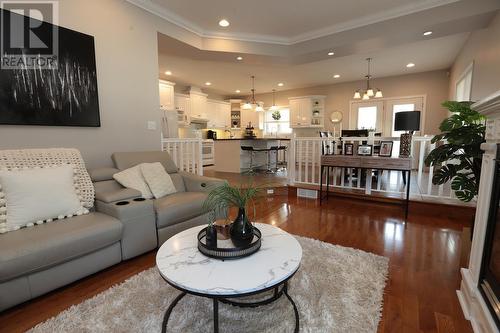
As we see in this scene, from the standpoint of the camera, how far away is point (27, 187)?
5.67 ft

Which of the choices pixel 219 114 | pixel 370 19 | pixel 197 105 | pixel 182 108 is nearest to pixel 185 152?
pixel 370 19

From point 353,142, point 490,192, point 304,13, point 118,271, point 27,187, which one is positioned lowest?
point 118,271

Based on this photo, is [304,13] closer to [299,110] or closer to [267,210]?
[267,210]

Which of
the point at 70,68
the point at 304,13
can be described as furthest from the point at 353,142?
the point at 70,68

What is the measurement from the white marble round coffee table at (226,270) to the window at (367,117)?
6481 millimetres

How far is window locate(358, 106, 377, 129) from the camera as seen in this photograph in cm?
682

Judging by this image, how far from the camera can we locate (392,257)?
7.01 feet

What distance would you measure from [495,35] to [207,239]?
410cm

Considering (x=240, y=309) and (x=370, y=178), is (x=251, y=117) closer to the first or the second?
(x=370, y=178)

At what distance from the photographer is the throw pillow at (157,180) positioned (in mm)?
2521

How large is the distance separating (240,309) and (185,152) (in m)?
2.94

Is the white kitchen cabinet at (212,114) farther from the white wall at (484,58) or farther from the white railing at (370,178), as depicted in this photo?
the white wall at (484,58)

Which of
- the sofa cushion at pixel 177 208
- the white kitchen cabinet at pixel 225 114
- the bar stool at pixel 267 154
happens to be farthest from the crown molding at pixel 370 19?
the white kitchen cabinet at pixel 225 114

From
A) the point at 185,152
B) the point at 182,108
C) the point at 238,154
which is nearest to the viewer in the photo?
the point at 185,152
